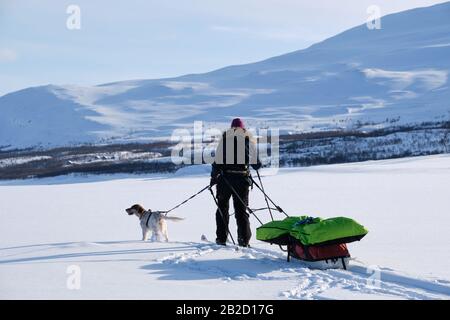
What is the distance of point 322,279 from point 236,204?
1819 mm

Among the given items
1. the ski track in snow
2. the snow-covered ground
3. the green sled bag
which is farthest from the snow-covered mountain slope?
the ski track in snow

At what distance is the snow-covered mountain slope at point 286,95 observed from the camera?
70.0 metres

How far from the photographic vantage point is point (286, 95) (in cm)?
8906

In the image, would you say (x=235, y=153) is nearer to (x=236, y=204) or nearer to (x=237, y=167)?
(x=237, y=167)

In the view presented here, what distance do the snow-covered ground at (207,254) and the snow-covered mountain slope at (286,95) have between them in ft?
143

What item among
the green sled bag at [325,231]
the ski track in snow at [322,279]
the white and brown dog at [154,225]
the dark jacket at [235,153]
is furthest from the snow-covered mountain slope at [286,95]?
the ski track in snow at [322,279]

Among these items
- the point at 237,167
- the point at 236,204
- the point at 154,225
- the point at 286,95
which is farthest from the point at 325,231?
the point at 286,95

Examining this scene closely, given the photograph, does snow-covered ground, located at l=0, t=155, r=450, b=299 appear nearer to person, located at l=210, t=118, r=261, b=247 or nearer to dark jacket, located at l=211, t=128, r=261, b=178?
person, located at l=210, t=118, r=261, b=247

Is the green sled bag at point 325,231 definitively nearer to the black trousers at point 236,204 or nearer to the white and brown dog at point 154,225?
the black trousers at point 236,204

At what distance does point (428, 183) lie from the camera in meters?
14.0

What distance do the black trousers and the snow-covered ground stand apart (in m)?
0.25

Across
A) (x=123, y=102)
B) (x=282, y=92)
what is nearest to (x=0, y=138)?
(x=123, y=102)
